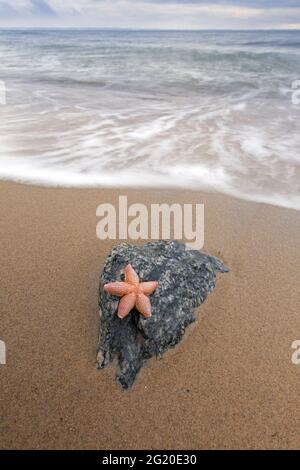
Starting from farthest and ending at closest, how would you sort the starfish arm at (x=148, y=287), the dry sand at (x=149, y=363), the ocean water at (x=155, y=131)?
the ocean water at (x=155, y=131) → the starfish arm at (x=148, y=287) → the dry sand at (x=149, y=363)

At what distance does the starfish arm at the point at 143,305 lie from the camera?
2.08m

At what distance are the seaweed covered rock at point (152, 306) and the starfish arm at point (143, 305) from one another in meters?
0.09

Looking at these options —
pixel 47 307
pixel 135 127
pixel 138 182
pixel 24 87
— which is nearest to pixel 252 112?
pixel 135 127

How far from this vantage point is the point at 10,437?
1.96m

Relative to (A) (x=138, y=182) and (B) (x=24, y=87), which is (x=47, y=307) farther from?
(B) (x=24, y=87)

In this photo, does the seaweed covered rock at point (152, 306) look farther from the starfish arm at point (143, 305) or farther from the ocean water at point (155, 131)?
the ocean water at point (155, 131)

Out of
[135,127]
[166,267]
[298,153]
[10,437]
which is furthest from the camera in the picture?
[135,127]

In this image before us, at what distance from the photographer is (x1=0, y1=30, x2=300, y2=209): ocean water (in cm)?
487

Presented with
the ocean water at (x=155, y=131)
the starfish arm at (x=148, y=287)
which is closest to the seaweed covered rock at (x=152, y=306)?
the starfish arm at (x=148, y=287)

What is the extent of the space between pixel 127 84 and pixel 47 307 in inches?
433

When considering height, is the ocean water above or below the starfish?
above

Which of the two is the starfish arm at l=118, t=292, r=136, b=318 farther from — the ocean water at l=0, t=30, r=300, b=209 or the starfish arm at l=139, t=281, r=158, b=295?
the ocean water at l=0, t=30, r=300, b=209

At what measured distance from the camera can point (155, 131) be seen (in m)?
6.94

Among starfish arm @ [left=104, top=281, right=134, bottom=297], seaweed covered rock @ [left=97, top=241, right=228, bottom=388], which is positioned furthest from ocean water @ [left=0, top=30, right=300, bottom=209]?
starfish arm @ [left=104, top=281, right=134, bottom=297]
